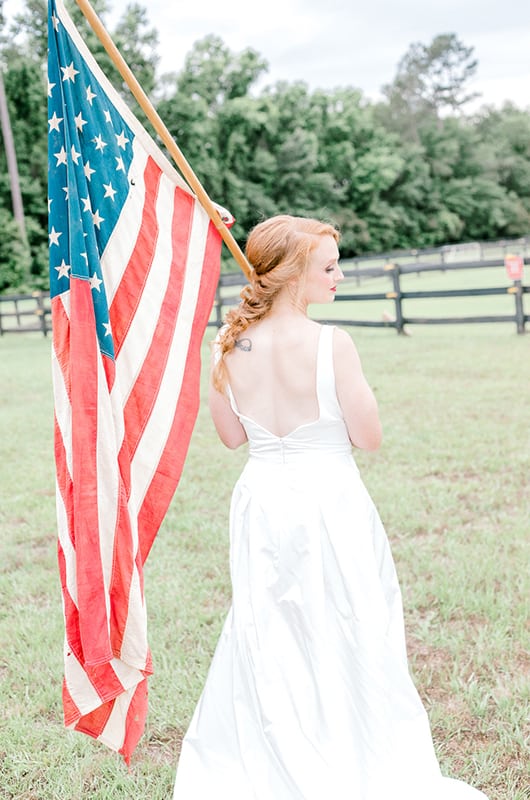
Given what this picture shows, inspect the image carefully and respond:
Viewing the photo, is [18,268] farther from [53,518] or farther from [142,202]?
[142,202]

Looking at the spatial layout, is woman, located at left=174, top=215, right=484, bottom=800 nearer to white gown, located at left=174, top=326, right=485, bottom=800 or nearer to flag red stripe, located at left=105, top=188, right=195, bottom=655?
white gown, located at left=174, top=326, right=485, bottom=800

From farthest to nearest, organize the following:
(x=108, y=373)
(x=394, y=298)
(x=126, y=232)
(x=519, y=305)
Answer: (x=394, y=298) < (x=519, y=305) < (x=126, y=232) < (x=108, y=373)

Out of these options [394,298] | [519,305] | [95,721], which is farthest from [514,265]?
[95,721]

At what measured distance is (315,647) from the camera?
7.73ft

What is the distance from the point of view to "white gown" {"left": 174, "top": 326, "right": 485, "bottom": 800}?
2.35 m

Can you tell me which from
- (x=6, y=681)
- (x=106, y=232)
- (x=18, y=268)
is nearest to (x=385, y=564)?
(x=106, y=232)

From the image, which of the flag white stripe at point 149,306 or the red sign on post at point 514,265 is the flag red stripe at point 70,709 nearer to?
the flag white stripe at point 149,306

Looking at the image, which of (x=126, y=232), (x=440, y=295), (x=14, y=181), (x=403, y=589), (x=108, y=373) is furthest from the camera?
(x=14, y=181)

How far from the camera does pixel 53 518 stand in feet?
17.9

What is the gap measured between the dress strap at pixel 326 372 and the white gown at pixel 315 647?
48mm

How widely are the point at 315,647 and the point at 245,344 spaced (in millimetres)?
928

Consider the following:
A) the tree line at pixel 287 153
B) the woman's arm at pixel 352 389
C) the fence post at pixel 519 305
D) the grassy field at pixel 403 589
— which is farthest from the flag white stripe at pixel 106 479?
the tree line at pixel 287 153

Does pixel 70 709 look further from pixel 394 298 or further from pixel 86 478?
pixel 394 298

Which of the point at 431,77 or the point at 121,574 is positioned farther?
the point at 431,77
